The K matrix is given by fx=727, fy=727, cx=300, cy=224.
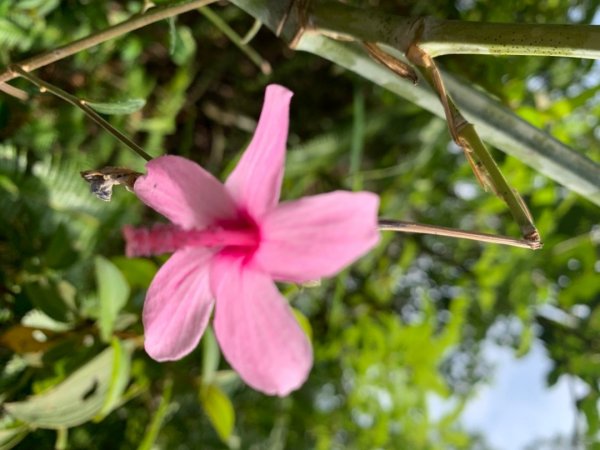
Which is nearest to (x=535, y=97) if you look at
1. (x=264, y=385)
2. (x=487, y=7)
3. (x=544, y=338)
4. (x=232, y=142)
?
(x=487, y=7)

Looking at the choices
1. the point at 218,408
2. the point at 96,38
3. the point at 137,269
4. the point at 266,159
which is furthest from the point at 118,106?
the point at 218,408

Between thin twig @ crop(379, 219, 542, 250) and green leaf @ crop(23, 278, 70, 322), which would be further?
green leaf @ crop(23, 278, 70, 322)

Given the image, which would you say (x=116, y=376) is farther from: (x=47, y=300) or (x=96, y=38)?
(x=96, y=38)

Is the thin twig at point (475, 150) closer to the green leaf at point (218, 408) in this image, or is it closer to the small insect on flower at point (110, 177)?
the small insect on flower at point (110, 177)

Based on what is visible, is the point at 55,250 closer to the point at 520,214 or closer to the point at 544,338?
the point at 520,214

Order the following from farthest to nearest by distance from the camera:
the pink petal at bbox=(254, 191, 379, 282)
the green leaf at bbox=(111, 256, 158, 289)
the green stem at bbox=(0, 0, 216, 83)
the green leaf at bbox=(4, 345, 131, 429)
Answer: the green leaf at bbox=(111, 256, 158, 289), the green leaf at bbox=(4, 345, 131, 429), the green stem at bbox=(0, 0, 216, 83), the pink petal at bbox=(254, 191, 379, 282)

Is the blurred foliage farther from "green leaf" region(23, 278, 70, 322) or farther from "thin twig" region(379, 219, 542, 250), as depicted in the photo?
"thin twig" region(379, 219, 542, 250)

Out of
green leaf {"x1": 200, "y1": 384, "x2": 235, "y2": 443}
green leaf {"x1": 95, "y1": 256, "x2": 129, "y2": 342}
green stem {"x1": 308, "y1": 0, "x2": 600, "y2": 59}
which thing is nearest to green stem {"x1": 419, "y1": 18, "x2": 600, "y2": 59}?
green stem {"x1": 308, "y1": 0, "x2": 600, "y2": 59}
